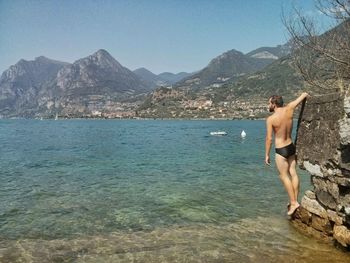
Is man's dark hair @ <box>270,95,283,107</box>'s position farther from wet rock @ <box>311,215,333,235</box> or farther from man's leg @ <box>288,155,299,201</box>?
wet rock @ <box>311,215,333,235</box>

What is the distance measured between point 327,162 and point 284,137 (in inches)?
53.1

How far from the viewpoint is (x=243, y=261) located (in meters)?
8.09

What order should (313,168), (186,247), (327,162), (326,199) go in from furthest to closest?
(186,247) → (313,168) → (326,199) → (327,162)

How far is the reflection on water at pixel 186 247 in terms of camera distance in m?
8.30

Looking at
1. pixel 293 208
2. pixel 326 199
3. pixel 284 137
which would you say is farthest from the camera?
pixel 293 208

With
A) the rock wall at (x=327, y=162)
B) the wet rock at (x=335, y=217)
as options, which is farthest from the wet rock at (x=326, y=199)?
the wet rock at (x=335, y=217)

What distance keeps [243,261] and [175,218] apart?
405 cm

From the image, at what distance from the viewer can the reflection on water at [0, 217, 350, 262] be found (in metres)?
8.30

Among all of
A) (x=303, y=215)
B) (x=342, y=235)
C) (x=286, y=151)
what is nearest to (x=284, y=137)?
(x=286, y=151)

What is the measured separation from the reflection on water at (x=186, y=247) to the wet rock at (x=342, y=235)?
254 mm

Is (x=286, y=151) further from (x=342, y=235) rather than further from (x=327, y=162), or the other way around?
(x=342, y=235)

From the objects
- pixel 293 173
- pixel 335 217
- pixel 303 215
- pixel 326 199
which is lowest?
pixel 303 215

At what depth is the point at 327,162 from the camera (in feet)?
27.2

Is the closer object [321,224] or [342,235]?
[342,235]
